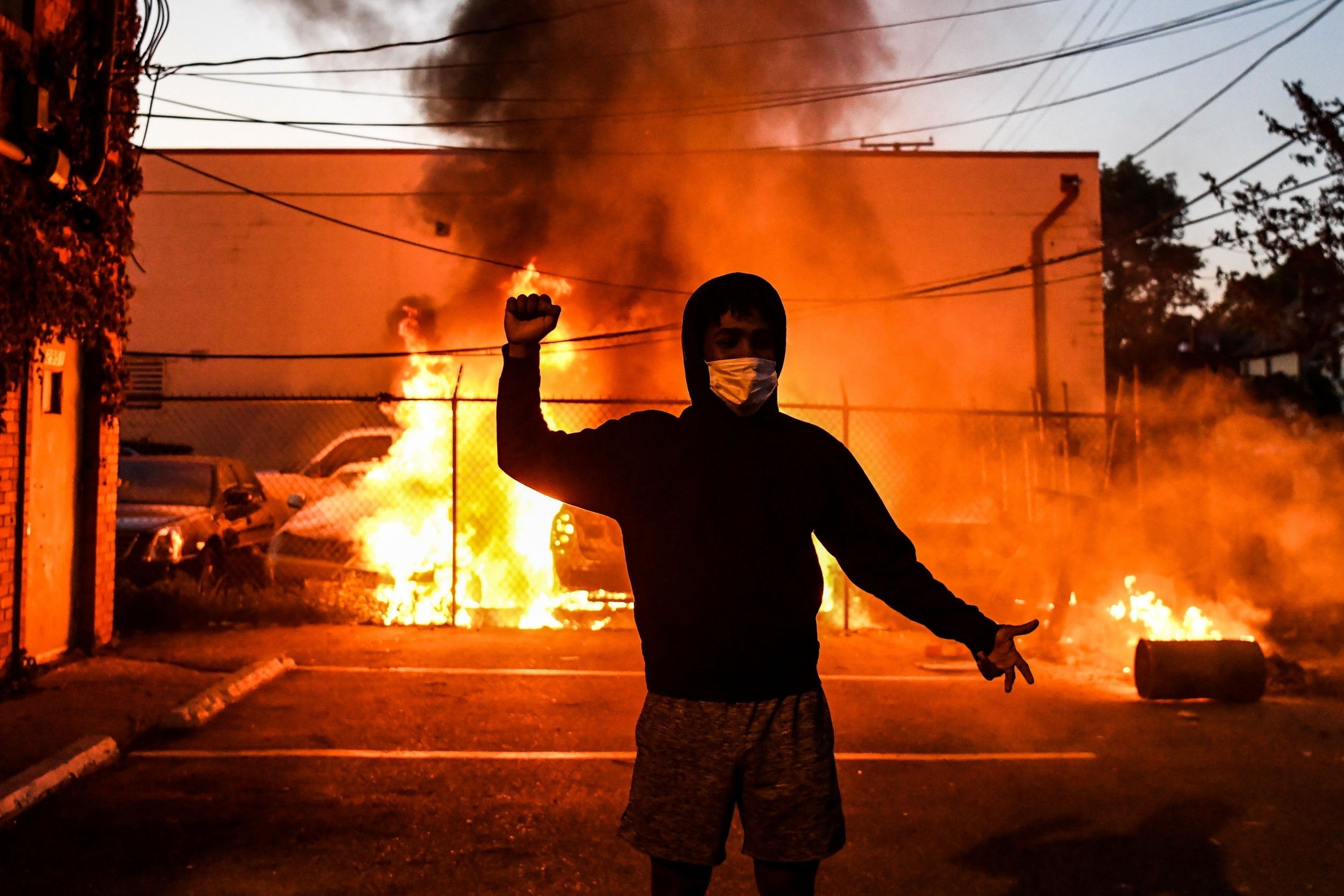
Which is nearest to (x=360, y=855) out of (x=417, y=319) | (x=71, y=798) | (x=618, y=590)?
(x=71, y=798)

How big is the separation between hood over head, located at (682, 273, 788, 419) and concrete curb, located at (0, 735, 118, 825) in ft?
12.2

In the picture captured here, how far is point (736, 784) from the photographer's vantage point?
2338 millimetres

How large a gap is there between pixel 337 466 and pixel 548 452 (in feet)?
39.9

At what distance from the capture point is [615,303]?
17016mm

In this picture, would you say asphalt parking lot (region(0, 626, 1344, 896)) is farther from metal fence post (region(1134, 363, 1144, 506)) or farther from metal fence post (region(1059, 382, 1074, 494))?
metal fence post (region(1059, 382, 1074, 494))

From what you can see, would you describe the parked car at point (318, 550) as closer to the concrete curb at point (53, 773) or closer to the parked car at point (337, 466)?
the parked car at point (337, 466)

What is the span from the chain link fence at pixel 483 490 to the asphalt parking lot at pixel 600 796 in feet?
9.38

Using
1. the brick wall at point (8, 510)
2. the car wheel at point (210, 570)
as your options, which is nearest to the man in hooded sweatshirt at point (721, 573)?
the brick wall at point (8, 510)

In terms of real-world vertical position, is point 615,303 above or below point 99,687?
above

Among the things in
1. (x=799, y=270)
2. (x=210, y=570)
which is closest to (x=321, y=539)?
(x=210, y=570)

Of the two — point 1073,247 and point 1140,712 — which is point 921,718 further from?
point 1073,247

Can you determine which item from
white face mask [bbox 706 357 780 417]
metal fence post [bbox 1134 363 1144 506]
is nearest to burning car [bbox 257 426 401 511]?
metal fence post [bbox 1134 363 1144 506]

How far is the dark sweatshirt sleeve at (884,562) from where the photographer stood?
250 cm

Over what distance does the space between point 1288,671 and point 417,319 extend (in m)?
15.5
